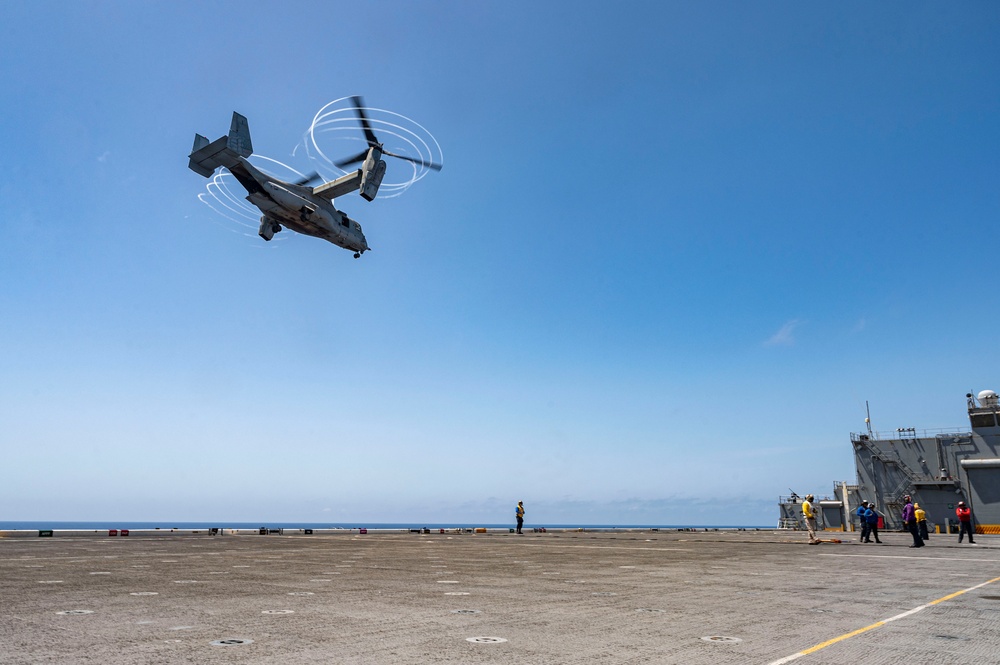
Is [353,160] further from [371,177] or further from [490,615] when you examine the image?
[490,615]

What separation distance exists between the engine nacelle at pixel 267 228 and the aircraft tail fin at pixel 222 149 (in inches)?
219

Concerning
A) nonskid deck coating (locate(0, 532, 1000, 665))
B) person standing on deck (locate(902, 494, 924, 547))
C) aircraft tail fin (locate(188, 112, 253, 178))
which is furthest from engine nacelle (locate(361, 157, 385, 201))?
person standing on deck (locate(902, 494, 924, 547))

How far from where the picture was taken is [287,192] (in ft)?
142

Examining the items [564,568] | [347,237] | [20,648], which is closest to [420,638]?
[20,648]

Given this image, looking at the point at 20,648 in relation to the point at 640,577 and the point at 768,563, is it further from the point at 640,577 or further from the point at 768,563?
the point at 768,563

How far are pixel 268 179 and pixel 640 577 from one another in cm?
3697

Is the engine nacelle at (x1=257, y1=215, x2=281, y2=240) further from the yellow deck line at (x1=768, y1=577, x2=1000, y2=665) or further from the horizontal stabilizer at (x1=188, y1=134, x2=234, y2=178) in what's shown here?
the yellow deck line at (x1=768, y1=577, x2=1000, y2=665)

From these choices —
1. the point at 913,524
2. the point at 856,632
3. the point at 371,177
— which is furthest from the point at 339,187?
the point at 856,632

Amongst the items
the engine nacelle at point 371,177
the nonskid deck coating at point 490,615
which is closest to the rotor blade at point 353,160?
the engine nacelle at point 371,177

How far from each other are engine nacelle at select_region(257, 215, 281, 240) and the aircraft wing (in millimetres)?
4225

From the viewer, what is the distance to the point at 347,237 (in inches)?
1949

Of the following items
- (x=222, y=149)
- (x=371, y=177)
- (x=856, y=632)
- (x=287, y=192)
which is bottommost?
(x=856, y=632)

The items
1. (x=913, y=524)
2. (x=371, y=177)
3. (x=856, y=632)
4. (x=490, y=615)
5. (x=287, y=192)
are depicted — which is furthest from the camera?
(x=371, y=177)

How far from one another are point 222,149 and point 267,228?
7.39 meters
